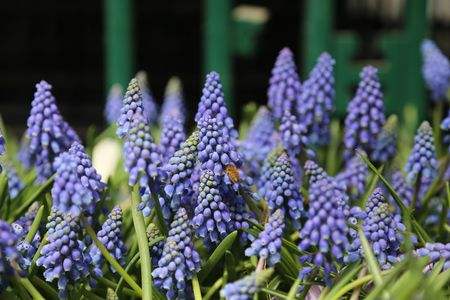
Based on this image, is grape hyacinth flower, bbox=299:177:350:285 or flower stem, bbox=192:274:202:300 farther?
flower stem, bbox=192:274:202:300

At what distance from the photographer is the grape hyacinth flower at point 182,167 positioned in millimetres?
1929

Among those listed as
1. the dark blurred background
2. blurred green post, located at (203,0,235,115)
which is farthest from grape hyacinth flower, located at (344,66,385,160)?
the dark blurred background

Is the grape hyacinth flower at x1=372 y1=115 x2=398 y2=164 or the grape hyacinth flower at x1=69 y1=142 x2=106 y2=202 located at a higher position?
the grape hyacinth flower at x1=69 y1=142 x2=106 y2=202

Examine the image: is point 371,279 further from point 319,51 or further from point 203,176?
point 319,51

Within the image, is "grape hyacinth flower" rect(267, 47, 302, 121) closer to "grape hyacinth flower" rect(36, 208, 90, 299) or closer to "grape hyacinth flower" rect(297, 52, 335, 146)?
"grape hyacinth flower" rect(297, 52, 335, 146)

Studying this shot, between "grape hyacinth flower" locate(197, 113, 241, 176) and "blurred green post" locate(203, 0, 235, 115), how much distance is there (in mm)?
2986

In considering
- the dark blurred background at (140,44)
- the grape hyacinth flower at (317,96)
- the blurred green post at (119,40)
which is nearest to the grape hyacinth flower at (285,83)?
the grape hyacinth flower at (317,96)

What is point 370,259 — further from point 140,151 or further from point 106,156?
point 106,156

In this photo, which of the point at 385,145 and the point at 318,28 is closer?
the point at 385,145

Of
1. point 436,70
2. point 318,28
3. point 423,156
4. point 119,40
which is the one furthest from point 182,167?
point 119,40

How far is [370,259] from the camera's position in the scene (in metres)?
1.72

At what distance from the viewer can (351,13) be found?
23.0 feet

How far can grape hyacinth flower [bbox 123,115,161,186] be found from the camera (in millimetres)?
1829

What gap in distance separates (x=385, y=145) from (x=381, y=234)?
90 centimetres
